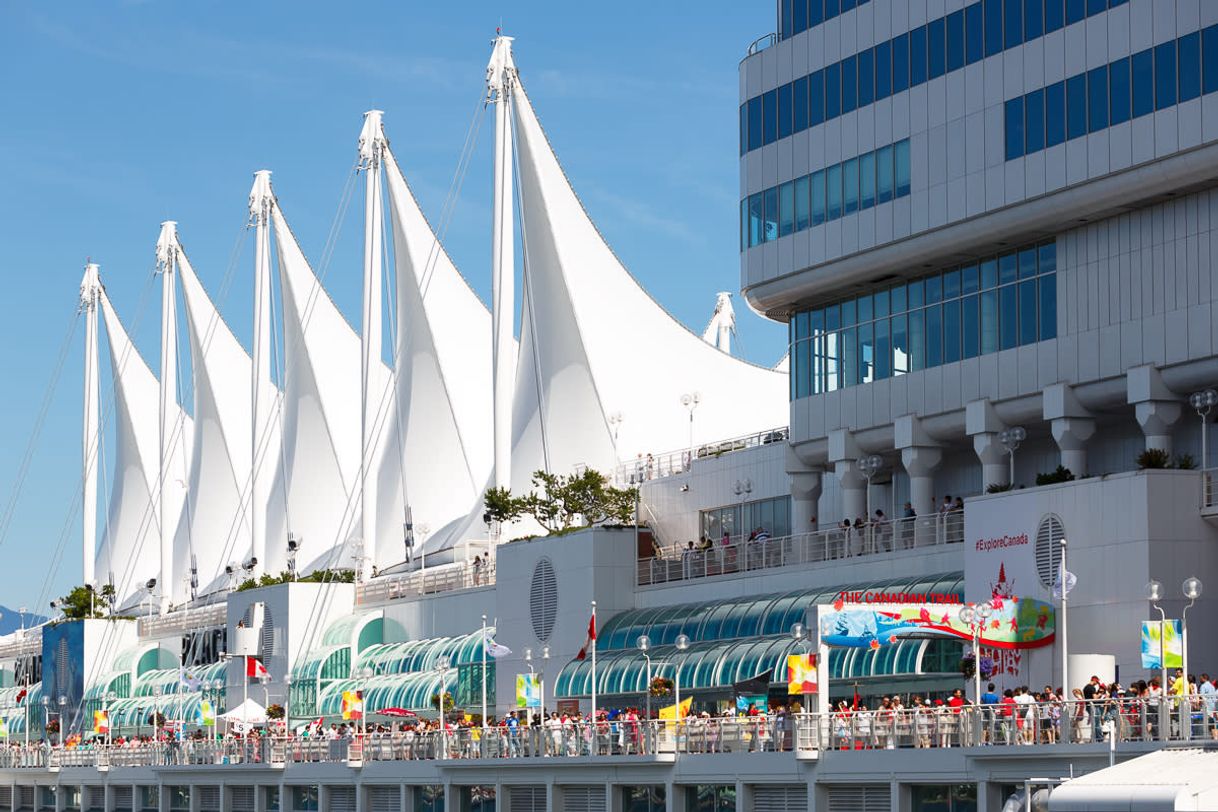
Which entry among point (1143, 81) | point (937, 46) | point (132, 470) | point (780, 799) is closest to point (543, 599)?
point (937, 46)

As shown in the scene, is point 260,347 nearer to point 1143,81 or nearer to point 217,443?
point 217,443

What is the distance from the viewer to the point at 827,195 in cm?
5606

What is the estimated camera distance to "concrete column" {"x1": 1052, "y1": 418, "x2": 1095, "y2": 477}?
49344 mm

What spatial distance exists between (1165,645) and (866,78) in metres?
22.6

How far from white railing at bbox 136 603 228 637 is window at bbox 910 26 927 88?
4260 centimetres

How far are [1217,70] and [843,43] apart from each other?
1316 cm

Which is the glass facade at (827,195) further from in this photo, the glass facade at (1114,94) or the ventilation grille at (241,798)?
the ventilation grille at (241,798)

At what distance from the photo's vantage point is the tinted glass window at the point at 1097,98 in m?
47.5

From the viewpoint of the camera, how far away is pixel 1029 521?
150 ft

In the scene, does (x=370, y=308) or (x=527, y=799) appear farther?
(x=370, y=308)

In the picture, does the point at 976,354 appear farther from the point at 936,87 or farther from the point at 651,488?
the point at 651,488

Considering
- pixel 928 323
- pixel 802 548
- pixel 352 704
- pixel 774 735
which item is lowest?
pixel 774 735

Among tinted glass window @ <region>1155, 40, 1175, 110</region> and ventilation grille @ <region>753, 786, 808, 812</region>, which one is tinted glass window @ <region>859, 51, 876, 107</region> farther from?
ventilation grille @ <region>753, 786, 808, 812</region>

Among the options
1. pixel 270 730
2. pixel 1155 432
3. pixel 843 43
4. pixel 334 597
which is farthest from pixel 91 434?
pixel 1155 432
